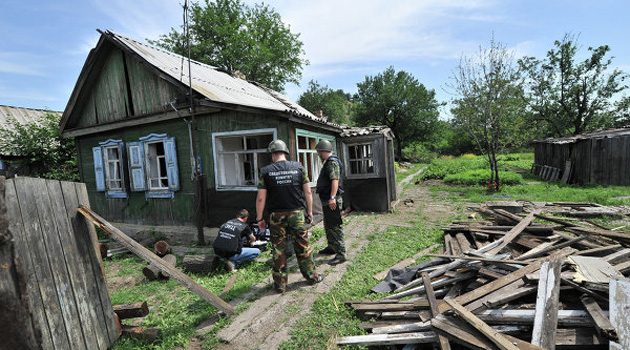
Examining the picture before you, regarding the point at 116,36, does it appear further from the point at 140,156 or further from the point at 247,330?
the point at 247,330

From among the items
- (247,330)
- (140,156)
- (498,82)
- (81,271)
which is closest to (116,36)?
(140,156)

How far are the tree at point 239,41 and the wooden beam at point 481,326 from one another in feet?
81.8

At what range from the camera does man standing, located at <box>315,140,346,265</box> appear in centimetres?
487

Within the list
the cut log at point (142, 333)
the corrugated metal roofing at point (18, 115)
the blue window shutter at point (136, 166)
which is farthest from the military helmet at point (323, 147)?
the corrugated metal roofing at point (18, 115)

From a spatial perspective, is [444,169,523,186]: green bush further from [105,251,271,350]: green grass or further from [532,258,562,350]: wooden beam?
[105,251,271,350]: green grass

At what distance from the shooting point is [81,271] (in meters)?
2.62

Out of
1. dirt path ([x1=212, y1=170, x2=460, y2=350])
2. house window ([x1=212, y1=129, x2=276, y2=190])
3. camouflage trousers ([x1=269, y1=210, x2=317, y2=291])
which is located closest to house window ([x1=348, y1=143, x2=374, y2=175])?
house window ([x1=212, y1=129, x2=276, y2=190])

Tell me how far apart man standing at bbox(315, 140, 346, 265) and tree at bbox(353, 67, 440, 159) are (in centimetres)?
2856

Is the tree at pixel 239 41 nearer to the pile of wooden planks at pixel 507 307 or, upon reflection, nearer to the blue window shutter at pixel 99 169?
the blue window shutter at pixel 99 169

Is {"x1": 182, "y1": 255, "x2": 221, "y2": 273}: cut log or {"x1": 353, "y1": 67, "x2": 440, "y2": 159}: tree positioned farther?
{"x1": 353, "y1": 67, "x2": 440, "y2": 159}: tree

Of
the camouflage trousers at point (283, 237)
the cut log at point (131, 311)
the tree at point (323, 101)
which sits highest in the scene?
the tree at point (323, 101)

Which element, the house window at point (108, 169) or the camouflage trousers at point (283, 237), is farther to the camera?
the house window at point (108, 169)

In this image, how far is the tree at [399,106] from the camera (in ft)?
108

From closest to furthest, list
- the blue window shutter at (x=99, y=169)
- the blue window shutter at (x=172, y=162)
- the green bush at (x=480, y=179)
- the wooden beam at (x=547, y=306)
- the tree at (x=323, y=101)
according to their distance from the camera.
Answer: the wooden beam at (x=547, y=306), the blue window shutter at (x=172, y=162), the blue window shutter at (x=99, y=169), the green bush at (x=480, y=179), the tree at (x=323, y=101)
